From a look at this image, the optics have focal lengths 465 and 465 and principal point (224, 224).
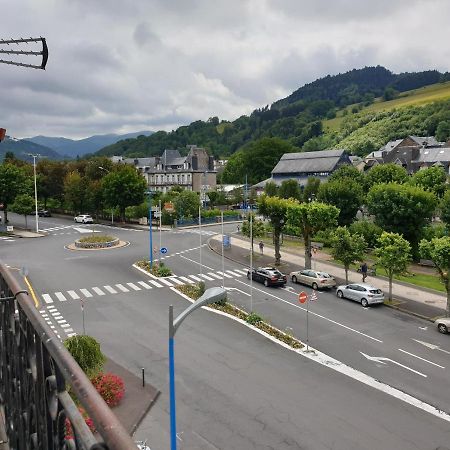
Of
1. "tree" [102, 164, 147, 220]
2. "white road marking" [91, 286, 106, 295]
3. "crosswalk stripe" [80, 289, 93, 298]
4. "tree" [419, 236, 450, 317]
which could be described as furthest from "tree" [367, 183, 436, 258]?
"tree" [102, 164, 147, 220]

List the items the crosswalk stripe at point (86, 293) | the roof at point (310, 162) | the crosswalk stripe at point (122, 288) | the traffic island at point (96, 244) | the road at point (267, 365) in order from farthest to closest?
the roof at point (310, 162) < the traffic island at point (96, 244) < the crosswalk stripe at point (122, 288) < the crosswalk stripe at point (86, 293) < the road at point (267, 365)

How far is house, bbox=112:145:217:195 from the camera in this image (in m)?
106

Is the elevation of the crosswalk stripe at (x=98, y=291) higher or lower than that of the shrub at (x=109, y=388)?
lower

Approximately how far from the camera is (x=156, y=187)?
112 meters

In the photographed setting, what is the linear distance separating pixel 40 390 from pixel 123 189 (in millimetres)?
69439

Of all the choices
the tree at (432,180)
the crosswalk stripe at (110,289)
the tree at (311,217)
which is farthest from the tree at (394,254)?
the tree at (432,180)

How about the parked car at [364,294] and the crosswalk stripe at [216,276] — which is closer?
the parked car at [364,294]

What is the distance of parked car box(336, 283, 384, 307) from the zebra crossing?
31.4ft

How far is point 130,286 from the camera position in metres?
35.8

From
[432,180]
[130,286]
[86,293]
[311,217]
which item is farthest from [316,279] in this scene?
[432,180]

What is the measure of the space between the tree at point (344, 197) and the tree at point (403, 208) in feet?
22.2

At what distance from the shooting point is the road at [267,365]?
52.0 ft

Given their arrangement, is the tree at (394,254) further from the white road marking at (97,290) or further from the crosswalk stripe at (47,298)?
the crosswalk stripe at (47,298)

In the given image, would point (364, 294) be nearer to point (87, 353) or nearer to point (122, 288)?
point (122, 288)
